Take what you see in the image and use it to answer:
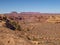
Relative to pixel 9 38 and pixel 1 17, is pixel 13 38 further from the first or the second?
pixel 1 17

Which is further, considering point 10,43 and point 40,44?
point 40,44

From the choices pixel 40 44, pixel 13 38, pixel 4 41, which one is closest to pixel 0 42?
pixel 4 41

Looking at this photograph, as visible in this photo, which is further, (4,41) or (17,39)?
(17,39)

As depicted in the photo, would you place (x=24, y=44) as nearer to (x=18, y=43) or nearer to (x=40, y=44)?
(x=18, y=43)

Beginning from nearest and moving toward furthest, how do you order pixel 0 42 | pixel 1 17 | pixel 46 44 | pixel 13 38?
1. pixel 0 42
2. pixel 13 38
3. pixel 46 44
4. pixel 1 17

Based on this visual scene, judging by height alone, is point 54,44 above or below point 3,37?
below

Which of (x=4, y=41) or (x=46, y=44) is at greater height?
(x=4, y=41)

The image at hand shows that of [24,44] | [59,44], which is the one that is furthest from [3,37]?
[59,44]

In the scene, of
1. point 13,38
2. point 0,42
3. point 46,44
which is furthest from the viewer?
point 46,44

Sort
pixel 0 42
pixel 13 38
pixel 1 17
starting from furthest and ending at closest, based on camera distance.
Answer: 1. pixel 1 17
2. pixel 13 38
3. pixel 0 42
